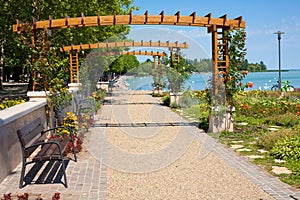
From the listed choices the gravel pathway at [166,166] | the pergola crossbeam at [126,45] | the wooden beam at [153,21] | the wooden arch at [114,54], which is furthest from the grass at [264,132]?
the wooden arch at [114,54]

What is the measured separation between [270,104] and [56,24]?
8.81m

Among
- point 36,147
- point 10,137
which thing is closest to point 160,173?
point 36,147

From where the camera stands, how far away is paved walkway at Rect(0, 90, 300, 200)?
502 centimetres

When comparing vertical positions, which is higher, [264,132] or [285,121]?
[285,121]

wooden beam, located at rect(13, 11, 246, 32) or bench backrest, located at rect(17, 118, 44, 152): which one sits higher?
wooden beam, located at rect(13, 11, 246, 32)

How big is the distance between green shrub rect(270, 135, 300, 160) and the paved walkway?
0.66 meters

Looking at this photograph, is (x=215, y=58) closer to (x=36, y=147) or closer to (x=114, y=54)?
(x=36, y=147)

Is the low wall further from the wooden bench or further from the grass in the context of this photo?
the grass

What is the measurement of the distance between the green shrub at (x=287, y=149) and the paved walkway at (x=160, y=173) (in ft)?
2.18

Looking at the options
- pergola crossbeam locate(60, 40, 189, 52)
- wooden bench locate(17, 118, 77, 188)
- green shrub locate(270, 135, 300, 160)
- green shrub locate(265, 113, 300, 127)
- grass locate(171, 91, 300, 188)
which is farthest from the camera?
pergola crossbeam locate(60, 40, 189, 52)

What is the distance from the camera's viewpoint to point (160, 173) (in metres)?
6.13

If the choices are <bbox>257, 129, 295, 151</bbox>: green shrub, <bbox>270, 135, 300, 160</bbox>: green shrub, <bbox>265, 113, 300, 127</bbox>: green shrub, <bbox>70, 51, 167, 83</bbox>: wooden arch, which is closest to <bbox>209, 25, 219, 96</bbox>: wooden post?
<bbox>257, 129, 295, 151</bbox>: green shrub

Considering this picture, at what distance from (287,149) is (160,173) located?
97.8 inches

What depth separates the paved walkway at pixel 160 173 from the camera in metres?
5.02
